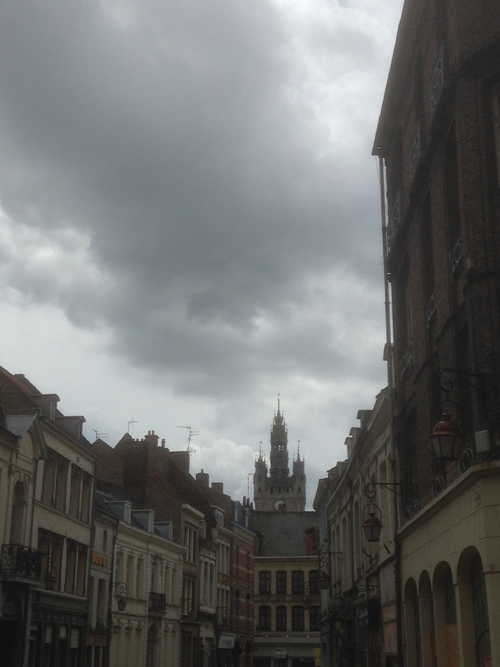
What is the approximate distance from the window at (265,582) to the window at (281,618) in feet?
6.22

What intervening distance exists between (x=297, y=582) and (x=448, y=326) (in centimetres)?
7443

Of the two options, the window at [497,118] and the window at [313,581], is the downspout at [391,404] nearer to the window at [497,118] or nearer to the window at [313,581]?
the window at [497,118]

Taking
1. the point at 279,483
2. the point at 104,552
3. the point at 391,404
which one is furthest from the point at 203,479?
the point at 279,483

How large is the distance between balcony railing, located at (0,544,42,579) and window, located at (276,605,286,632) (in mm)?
59596

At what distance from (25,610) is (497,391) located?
2214 cm

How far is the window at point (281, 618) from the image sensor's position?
283ft

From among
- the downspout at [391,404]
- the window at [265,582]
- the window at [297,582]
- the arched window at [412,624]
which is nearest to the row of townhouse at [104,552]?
the downspout at [391,404]

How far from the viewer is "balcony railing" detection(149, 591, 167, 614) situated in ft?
158

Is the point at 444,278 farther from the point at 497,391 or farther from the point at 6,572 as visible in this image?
the point at 6,572

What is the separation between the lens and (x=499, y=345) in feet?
48.8

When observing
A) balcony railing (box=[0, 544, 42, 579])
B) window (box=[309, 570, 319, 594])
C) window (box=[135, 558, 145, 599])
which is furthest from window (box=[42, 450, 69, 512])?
window (box=[309, 570, 319, 594])

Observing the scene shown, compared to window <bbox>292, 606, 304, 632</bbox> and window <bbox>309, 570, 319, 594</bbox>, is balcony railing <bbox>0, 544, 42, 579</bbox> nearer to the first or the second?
window <bbox>309, 570, 319, 594</bbox>

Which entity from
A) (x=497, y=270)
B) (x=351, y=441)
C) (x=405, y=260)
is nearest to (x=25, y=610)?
(x=351, y=441)

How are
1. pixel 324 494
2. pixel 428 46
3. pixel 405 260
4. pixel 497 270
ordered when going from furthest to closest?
1. pixel 324 494
2. pixel 405 260
3. pixel 428 46
4. pixel 497 270
